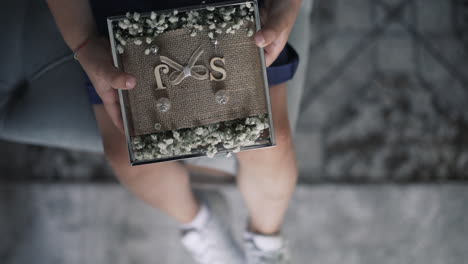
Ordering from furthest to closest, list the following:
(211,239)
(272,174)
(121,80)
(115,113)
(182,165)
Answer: (211,239) < (182,165) < (272,174) < (115,113) < (121,80)

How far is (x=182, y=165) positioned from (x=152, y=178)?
0.39 ft

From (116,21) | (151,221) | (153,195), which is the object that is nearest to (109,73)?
(116,21)

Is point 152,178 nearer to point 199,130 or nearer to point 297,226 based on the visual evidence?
point 199,130

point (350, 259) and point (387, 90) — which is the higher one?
point (387, 90)

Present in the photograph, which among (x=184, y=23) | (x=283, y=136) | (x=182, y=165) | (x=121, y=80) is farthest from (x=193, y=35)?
(x=182, y=165)

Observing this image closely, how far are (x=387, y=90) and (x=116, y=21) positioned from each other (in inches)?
36.1

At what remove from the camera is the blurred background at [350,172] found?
1.17 m

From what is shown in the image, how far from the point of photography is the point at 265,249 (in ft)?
3.24

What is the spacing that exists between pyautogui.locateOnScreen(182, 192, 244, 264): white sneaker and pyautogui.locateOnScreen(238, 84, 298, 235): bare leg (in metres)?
0.13

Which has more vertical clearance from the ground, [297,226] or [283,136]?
[283,136]

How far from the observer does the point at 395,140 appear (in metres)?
1.20

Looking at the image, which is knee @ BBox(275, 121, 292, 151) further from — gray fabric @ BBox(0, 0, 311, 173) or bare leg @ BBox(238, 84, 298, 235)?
gray fabric @ BBox(0, 0, 311, 173)

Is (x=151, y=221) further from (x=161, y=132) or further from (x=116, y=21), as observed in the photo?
(x=116, y=21)

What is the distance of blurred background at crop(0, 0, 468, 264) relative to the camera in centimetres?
117
